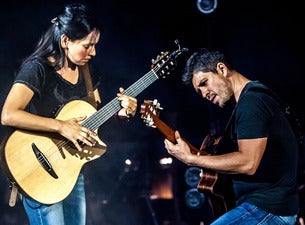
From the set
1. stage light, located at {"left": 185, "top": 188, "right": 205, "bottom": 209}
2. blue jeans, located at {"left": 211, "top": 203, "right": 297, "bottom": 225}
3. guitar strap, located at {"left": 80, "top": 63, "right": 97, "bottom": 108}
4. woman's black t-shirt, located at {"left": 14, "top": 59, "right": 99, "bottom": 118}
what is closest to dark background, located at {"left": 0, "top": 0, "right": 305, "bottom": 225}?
stage light, located at {"left": 185, "top": 188, "right": 205, "bottom": 209}

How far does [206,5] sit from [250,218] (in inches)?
206

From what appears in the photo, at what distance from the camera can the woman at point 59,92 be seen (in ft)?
10.2

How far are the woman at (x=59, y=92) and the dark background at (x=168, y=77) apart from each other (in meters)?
2.59

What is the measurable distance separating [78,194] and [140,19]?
15.2ft

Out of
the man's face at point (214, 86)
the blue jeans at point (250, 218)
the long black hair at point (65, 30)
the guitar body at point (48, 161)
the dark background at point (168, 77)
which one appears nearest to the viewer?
the blue jeans at point (250, 218)

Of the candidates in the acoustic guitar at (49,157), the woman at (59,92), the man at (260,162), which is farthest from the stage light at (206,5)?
the man at (260,162)

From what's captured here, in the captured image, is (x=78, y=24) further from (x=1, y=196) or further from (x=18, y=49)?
(x=1, y=196)

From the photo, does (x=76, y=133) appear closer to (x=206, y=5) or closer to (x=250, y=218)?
(x=250, y=218)

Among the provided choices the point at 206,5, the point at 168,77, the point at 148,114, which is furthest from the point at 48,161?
the point at 168,77

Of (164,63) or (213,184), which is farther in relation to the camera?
(164,63)

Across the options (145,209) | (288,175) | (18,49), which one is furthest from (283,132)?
(145,209)

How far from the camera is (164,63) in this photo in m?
3.85

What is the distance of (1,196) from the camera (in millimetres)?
6258

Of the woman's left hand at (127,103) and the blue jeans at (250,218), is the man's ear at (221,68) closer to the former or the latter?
the woman's left hand at (127,103)
